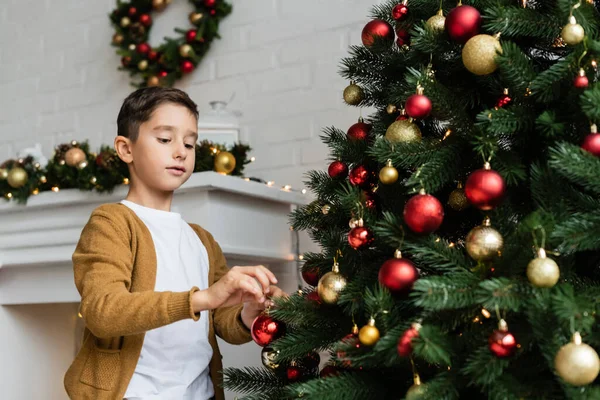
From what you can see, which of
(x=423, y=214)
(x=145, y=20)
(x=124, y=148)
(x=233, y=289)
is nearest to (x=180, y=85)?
(x=145, y=20)

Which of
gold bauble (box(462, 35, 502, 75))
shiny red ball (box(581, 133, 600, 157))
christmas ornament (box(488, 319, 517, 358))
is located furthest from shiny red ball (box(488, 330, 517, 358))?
gold bauble (box(462, 35, 502, 75))

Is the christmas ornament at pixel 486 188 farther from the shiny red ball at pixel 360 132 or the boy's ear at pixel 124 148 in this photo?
the boy's ear at pixel 124 148

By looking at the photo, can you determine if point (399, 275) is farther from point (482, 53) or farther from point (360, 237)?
point (482, 53)

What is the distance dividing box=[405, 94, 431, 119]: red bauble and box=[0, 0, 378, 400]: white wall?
3.49ft

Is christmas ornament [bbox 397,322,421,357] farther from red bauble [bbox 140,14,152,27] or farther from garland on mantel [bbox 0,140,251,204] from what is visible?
red bauble [bbox 140,14,152,27]

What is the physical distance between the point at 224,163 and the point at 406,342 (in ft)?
3.56

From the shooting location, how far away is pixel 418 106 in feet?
2.94

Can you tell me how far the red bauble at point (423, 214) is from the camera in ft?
2.67

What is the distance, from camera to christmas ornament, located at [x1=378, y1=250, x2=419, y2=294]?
814 mm

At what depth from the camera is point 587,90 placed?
0.78 m

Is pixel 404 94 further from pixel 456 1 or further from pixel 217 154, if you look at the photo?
pixel 217 154

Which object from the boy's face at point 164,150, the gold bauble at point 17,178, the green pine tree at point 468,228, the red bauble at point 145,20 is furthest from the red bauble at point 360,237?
the red bauble at point 145,20

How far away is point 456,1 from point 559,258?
42 cm

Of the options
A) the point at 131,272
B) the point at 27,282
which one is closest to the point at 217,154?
the point at 131,272
